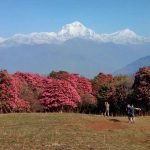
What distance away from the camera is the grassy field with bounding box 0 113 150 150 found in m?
36.5

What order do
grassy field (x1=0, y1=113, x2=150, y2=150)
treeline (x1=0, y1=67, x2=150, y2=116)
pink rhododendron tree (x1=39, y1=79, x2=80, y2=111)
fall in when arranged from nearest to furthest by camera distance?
grassy field (x1=0, y1=113, x2=150, y2=150), pink rhododendron tree (x1=39, y1=79, x2=80, y2=111), treeline (x1=0, y1=67, x2=150, y2=116)

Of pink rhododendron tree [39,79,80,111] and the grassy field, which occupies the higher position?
pink rhododendron tree [39,79,80,111]

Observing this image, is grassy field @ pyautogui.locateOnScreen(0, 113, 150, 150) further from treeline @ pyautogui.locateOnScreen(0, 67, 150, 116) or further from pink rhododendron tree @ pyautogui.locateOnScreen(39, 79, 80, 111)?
treeline @ pyautogui.locateOnScreen(0, 67, 150, 116)

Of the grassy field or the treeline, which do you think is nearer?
the grassy field

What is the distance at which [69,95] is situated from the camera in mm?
82500

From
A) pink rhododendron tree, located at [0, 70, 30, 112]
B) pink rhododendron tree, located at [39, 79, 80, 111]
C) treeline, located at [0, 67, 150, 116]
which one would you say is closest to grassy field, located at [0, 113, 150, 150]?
pink rhododendron tree, located at [0, 70, 30, 112]

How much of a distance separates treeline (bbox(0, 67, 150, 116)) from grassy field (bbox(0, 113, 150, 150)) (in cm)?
2398

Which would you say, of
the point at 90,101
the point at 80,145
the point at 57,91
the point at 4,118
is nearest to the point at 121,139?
the point at 80,145

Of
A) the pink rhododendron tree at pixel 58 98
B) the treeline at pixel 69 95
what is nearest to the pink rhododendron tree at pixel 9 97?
the treeline at pixel 69 95

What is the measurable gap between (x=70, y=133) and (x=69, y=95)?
39.4 m

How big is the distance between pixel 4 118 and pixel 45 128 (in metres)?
10.1

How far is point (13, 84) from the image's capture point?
82062 mm

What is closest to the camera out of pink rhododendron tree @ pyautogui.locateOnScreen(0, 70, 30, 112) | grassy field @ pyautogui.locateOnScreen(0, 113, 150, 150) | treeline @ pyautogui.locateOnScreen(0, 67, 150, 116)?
grassy field @ pyautogui.locateOnScreen(0, 113, 150, 150)

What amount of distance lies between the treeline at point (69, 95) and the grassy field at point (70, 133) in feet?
78.7
